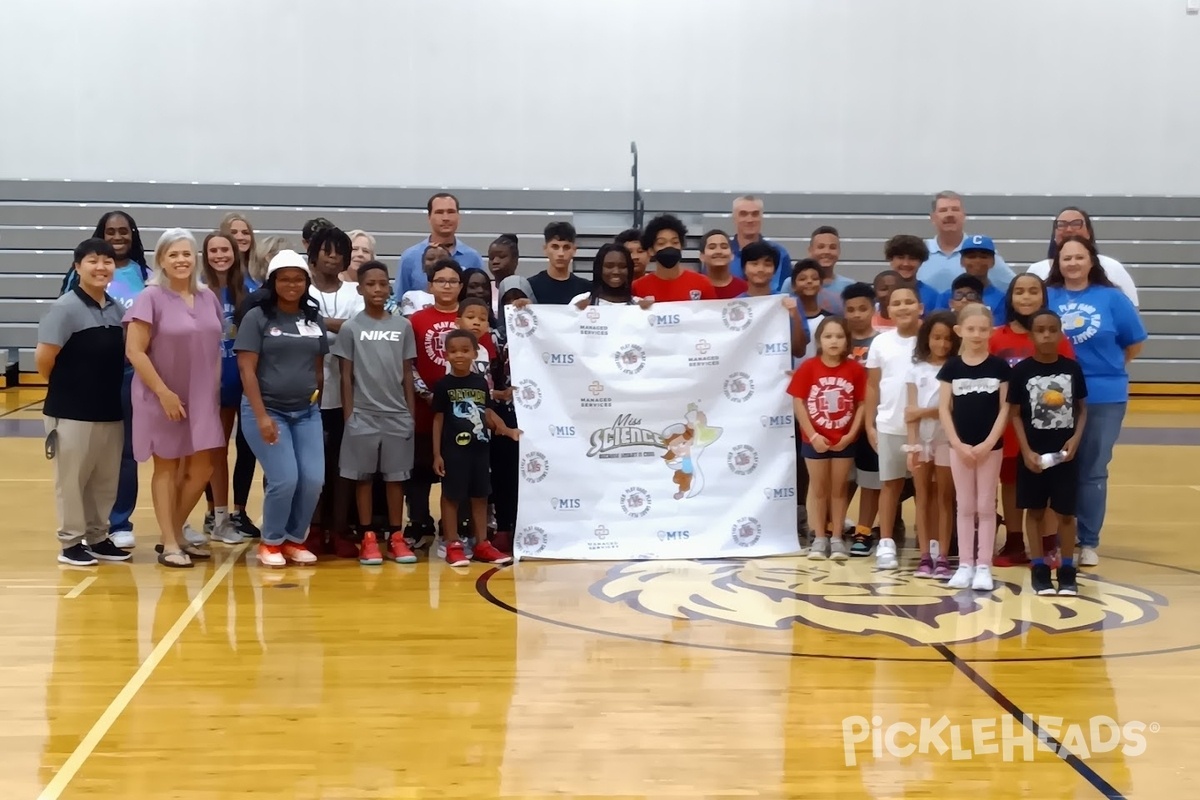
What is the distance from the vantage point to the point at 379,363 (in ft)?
19.5

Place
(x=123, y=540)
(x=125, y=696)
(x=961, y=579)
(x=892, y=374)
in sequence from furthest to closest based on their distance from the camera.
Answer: (x=123, y=540) < (x=892, y=374) < (x=961, y=579) < (x=125, y=696)

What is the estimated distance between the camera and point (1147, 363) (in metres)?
14.0

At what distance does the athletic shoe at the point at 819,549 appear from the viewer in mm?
6141

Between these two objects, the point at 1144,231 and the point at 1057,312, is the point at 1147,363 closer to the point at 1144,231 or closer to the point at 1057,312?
the point at 1144,231

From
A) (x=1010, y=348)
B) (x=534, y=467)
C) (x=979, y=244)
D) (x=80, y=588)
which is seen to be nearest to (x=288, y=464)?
(x=80, y=588)

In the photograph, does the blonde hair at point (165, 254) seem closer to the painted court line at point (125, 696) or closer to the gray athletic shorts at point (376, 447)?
the gray athletic shorts at point (376, 447)

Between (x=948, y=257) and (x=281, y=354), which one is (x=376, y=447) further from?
(x=948, y=257)

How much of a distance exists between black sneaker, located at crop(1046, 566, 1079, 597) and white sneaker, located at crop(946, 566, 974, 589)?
0.32 metres

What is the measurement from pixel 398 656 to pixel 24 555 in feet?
8.77

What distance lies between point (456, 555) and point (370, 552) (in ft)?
1.36

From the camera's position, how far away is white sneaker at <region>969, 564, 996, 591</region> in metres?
5.52

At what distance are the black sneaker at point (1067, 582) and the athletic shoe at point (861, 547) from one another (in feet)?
3.14

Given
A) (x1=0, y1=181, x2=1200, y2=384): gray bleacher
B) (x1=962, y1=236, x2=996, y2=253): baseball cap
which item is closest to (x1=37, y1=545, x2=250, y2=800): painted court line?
(x1=962, y1=236, x2=996, y2=253): baseball cap

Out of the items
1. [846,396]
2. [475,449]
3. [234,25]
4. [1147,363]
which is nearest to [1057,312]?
[846,396]
